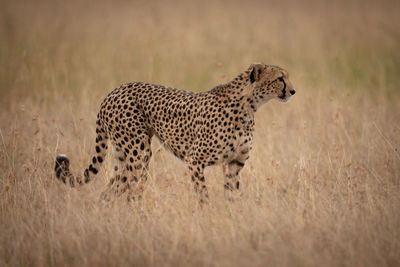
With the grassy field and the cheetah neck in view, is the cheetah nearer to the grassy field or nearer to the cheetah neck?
the cheetah neck

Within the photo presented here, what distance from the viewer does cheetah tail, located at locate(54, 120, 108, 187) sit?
419 cm

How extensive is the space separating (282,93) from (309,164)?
1236 millimetres

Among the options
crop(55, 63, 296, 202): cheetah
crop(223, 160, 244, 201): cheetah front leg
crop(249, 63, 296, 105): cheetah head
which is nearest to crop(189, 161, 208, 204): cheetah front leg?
crop(55, 63, 296, 202): cheetah

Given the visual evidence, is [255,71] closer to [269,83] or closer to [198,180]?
[269,83]

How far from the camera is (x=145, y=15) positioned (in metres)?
13.8

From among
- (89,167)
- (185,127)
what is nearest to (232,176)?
(185,127)

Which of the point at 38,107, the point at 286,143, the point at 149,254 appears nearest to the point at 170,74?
the point at 38,107

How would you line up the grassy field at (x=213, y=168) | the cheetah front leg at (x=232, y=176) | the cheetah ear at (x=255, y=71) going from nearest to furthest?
1. the grassy field at (x=213, y=168)
2. the cheetah ear at (x=255, y=71)
3. the cheetah front leg at (x=232, y=176)

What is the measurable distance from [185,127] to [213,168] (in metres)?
1.12

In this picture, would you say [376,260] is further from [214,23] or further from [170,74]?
[214,23]

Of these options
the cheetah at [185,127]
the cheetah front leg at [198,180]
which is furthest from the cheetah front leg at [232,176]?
the cheetah front leg at [198,180]

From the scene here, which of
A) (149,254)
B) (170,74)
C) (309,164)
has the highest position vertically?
(170,74)

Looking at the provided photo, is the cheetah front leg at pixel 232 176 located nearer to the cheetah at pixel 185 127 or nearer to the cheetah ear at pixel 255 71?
the cheetah at pixel 185 127

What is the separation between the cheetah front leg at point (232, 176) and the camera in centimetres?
434
